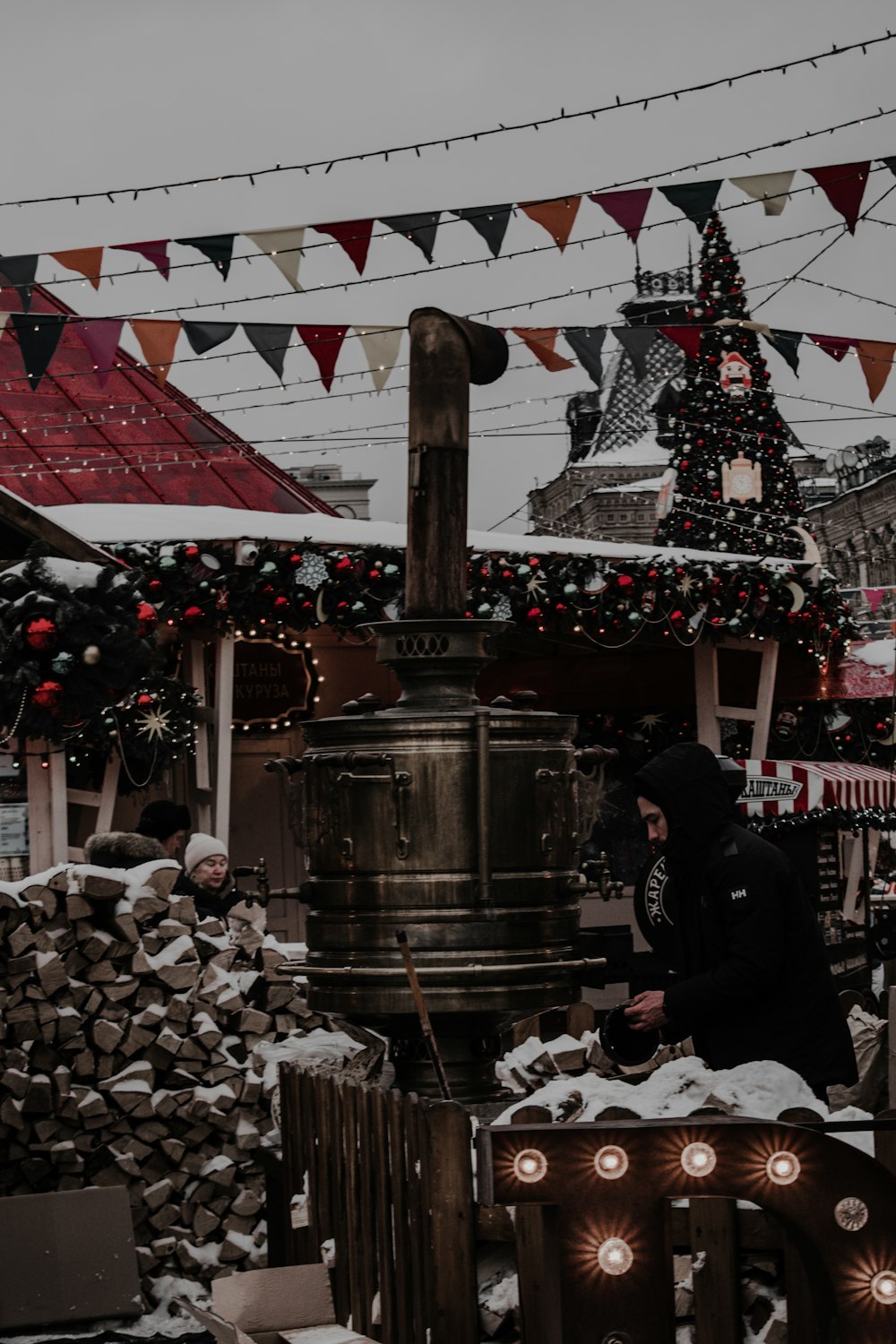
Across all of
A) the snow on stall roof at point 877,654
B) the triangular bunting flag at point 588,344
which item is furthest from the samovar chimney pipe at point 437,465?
the snow on stall roof at point 877,654

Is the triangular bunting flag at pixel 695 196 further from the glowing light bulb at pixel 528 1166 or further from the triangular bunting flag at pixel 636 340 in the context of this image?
the glowing light bulb at pixel 528 1166

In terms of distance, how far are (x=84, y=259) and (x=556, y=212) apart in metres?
2.72

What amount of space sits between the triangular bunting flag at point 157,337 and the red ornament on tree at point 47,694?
4.25 m

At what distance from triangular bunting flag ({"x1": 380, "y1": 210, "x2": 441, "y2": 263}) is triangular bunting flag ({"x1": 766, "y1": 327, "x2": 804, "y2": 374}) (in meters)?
2.70

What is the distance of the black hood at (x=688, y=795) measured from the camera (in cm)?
513

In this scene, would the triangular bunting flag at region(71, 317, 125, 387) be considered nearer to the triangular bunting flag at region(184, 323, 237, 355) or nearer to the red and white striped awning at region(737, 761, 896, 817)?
the triangular bunting flag at region(184, 323, 237, 355)

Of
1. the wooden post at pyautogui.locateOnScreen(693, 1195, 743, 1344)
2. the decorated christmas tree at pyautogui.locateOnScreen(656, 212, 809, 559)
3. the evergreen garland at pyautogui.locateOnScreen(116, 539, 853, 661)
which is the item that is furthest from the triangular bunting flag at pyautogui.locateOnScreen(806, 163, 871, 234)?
the decorated christmas tree at pyautogui.locateOnScreen(656, 212, 809, 559)

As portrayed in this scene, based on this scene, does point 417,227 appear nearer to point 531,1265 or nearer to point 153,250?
point 153,250

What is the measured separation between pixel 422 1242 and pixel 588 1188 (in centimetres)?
103

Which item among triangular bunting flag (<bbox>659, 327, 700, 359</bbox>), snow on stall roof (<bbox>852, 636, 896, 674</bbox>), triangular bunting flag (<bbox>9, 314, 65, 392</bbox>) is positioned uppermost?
triangular bunting flag (<bbox>659, 327, 700, 359</bbox>)

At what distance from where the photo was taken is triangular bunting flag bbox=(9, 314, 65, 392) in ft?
34.8

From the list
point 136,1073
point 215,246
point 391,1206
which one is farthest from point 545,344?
point 391,1206

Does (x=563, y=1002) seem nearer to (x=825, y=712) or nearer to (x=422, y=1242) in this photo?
(x=422, y=1242)

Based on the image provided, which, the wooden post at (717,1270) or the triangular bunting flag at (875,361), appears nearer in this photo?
the wooden post at (717,1270)
